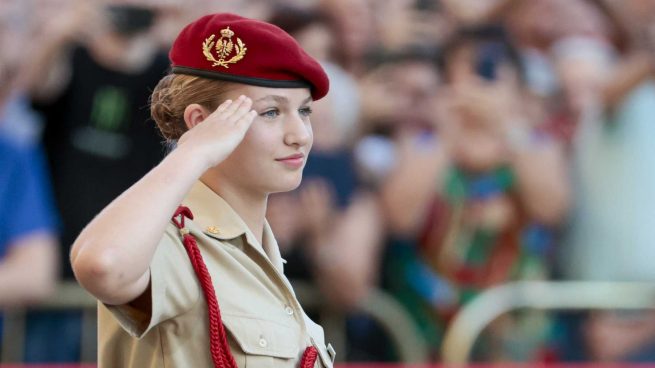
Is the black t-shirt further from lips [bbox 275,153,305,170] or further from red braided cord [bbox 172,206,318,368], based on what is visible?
red braided cord [bbox 172,206,318,368]

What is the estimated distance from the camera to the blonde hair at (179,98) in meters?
1.97

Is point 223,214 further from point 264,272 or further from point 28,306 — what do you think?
point 28,306

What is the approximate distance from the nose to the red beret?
0.06m

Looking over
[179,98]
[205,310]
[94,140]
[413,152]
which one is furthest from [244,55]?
[413,152]

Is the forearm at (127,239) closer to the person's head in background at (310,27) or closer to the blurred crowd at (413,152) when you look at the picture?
the blurred crowd at (413,152)

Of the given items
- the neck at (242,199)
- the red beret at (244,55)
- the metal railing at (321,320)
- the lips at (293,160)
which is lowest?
the metal railing at (321,320)

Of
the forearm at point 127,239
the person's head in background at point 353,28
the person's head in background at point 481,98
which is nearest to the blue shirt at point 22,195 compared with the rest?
the person's head in background at point 353,28

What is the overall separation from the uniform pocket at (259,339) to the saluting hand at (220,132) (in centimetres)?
26

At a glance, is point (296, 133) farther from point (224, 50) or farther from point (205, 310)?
point (205, 310)

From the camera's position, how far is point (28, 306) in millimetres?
4781

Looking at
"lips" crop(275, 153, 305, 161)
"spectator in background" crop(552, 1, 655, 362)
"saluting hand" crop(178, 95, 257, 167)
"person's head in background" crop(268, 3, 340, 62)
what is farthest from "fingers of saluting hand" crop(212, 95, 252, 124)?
"spectator in background" crop(552, 1, 655, 362)

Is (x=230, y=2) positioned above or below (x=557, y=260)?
above

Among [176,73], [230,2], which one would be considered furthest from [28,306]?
[176,73]

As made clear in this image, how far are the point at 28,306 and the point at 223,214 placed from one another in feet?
9.86
